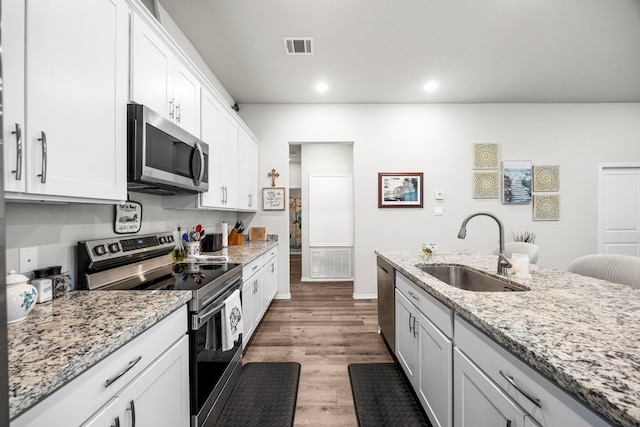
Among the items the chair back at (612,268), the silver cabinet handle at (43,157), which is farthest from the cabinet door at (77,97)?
the chair back at (612,268)

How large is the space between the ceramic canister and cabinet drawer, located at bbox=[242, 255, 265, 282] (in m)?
1.33

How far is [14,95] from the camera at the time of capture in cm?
84

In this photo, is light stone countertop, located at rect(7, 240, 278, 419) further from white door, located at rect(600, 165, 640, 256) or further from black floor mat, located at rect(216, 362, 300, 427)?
white door, located at rect(600, 165, 640, 256)

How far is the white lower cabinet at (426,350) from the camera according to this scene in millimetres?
1283

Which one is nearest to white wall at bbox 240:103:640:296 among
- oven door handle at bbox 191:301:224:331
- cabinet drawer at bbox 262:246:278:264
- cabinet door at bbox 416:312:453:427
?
cabinet drawer at bbox 262:246:278:264

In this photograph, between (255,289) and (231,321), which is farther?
(255,289)

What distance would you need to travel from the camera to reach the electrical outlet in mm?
1142

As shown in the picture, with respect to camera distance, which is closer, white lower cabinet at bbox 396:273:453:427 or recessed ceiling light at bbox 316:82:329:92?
white lower cabinet at bbox 396:273:453:427

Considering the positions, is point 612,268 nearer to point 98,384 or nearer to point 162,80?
point 98,384

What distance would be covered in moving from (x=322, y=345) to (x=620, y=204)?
4.95 meters

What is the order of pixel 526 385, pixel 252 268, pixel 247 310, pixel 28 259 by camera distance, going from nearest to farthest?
pixel 526 385
pixel 28 259
pixel 247 310
pixel 252 268

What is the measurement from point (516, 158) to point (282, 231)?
3659 millimetres

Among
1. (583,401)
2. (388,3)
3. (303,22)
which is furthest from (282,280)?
(583,401)

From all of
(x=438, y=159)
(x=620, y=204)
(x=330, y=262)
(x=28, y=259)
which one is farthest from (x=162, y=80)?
(x=620, y=204)
